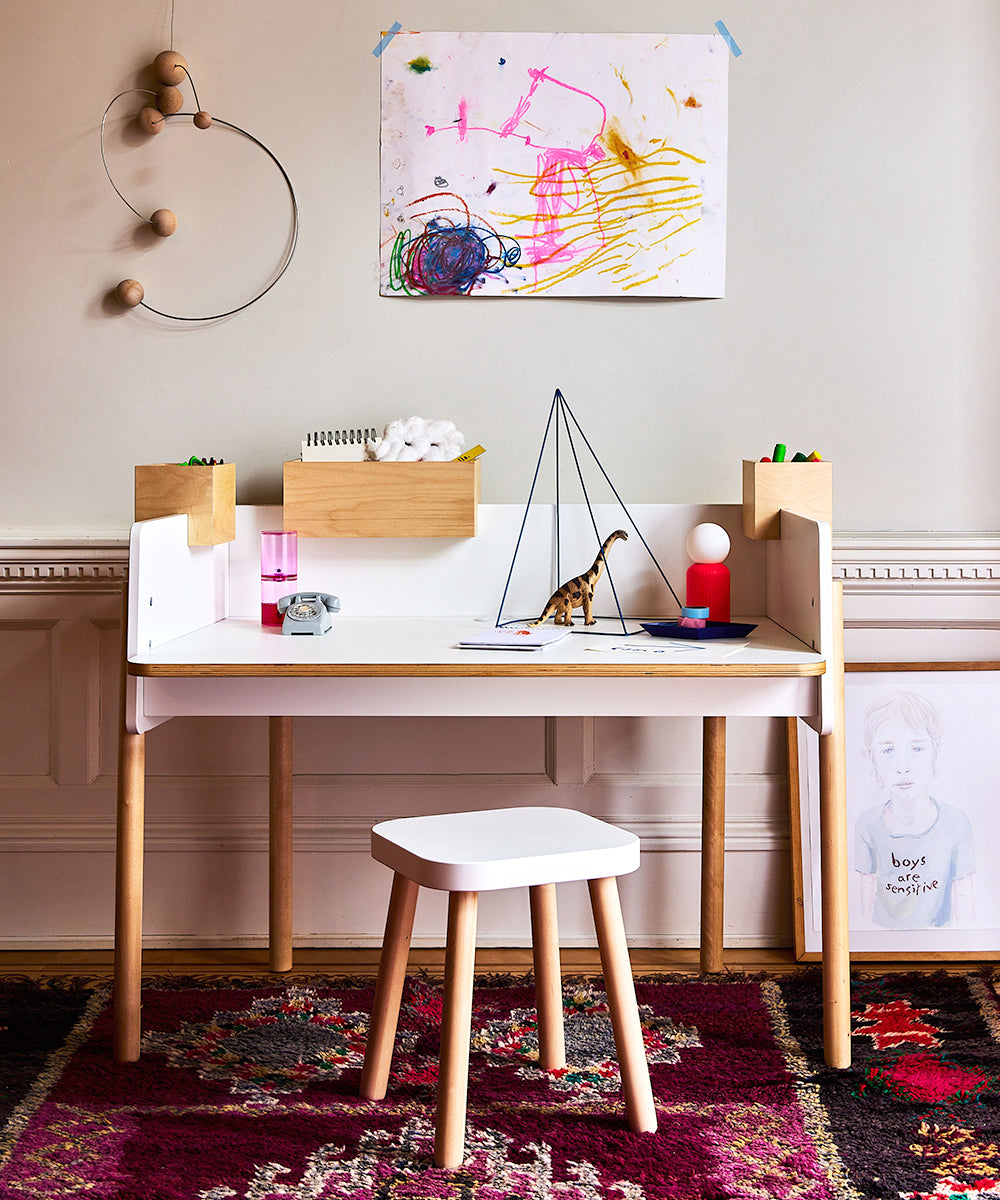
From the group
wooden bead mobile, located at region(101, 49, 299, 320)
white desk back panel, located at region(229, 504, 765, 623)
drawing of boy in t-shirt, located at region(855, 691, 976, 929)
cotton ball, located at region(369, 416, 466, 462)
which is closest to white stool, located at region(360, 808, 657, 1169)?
white desk back panel, located at region(229, 504, 765, 623)

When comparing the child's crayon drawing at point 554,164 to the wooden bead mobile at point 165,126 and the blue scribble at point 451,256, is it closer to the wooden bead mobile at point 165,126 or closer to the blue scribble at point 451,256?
the blue scribble at point 451,256

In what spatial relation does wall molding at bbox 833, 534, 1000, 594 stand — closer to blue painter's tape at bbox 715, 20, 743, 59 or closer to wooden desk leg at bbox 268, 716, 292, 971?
blue painter's tape at bbox 715, 20, 743, 59

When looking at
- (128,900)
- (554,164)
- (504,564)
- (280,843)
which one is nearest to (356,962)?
(280,843)

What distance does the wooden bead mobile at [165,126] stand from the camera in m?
2.26

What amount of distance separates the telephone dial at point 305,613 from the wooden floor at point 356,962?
2.35 feet

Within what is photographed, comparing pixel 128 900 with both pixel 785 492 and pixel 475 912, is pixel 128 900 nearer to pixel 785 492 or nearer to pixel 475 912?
pixel 475 912

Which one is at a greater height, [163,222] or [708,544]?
[163,222]

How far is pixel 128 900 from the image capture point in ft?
6.18

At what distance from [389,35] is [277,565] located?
1060mm

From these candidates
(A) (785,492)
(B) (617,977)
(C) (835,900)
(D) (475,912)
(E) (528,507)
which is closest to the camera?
(D) (475,912)

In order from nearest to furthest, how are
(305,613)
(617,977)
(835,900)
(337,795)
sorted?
(617,977), (835,900), (305,613), (337,795)

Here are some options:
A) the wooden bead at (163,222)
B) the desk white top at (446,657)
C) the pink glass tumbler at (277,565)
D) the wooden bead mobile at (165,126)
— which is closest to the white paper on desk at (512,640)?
the desk white top at (446,657)

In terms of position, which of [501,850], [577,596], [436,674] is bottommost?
[501,850]

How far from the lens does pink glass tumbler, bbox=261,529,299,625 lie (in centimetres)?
214
